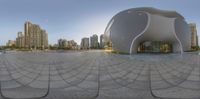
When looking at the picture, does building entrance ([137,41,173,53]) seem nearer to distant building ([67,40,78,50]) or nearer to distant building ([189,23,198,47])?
distant building ([189,23,198,47])

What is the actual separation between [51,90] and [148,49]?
2881 centimetres

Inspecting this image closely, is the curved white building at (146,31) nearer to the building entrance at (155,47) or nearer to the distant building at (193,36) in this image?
the building entrance at (155,47)

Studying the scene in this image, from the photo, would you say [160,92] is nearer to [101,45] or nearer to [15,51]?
[15,51]

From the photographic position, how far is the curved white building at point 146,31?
24.5 metres

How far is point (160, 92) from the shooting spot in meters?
3.21

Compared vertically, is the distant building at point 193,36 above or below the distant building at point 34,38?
above

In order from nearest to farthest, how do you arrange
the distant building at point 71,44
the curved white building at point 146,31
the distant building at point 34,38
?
the distant building at point 34,38
the distant building at point 71,44
the curved white building at point 146,31

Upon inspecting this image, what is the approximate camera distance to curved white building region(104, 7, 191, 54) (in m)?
24.5

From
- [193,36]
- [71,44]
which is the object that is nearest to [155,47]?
[193,36]

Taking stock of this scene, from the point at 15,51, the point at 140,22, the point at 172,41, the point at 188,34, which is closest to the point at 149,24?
the point at 140,22

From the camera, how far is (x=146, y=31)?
2436cm

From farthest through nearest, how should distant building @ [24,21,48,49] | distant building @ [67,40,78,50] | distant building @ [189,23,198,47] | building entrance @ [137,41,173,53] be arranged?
1. distant building @ [189,23,198,47]
2. building entrance @ [137,41,173,53]
3. distant building @ [67,40,78,50]
4. distant building @ [24,21,48,49]

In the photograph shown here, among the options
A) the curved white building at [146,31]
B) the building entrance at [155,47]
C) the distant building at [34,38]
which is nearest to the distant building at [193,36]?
the curved white building at [146,31]

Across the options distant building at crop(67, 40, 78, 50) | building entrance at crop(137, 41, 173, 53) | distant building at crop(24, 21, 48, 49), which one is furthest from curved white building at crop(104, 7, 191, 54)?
distant building at crop(24, 21, 48, 49)
